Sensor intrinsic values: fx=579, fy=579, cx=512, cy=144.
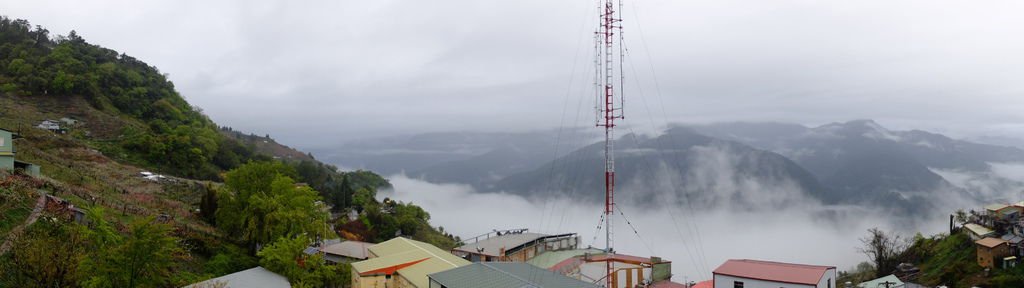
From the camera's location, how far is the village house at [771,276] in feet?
86.0

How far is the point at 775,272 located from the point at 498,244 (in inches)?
816

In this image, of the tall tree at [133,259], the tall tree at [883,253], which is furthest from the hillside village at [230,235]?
the tall tree at [883,253]

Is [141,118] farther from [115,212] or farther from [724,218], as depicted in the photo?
[724,218]

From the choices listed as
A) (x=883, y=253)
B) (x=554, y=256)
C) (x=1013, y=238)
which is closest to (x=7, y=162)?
(x=554, y=256)

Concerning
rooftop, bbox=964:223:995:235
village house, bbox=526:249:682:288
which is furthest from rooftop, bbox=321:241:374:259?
rooftop, bbox=964:223:995:235

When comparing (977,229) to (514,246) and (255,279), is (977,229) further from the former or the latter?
(255,279)

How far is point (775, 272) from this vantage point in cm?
2753

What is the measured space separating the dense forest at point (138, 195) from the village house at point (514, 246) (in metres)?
10.2

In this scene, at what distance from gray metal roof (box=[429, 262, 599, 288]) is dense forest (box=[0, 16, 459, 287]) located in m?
6.83

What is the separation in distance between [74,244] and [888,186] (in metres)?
214

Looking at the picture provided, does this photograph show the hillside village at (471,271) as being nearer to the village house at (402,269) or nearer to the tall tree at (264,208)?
the village house at (402,269)

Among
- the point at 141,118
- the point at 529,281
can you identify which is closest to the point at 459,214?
the point at 141,118

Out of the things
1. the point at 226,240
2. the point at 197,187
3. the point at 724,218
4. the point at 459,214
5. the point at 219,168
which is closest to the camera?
the point at 226,240

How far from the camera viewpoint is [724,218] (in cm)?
17988
